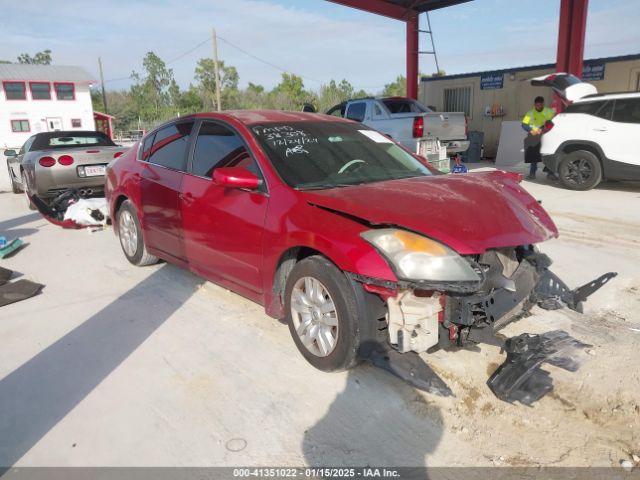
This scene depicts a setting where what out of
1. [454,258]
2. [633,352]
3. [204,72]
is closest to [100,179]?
[454,258]

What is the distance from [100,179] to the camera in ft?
27.4

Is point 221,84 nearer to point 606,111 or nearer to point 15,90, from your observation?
point 15,90

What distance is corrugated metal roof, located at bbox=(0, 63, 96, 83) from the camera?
44.3 meters

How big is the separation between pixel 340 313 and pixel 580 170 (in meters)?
8.75

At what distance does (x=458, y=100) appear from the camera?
58.1 feet

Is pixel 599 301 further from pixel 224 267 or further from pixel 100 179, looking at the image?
pixel 100 179

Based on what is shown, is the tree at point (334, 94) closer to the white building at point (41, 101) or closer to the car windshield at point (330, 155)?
the white building at point (41, 101)

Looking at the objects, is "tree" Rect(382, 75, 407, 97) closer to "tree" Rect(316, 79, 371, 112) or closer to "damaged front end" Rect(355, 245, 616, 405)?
"tree" Rect(316, 79, 371, 112)

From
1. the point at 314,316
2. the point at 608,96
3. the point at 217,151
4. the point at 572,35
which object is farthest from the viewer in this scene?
the point at 572,35

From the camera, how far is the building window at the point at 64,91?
45906 mm

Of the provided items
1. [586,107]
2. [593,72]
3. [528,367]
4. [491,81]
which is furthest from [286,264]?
[491,81]

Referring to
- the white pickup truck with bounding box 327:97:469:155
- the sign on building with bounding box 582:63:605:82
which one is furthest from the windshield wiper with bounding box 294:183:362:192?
the sign on building with bounding box 582:63:605:82

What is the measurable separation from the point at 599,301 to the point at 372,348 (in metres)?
2.50

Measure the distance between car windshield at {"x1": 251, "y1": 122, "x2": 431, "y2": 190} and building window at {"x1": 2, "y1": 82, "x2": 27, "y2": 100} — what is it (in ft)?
163
